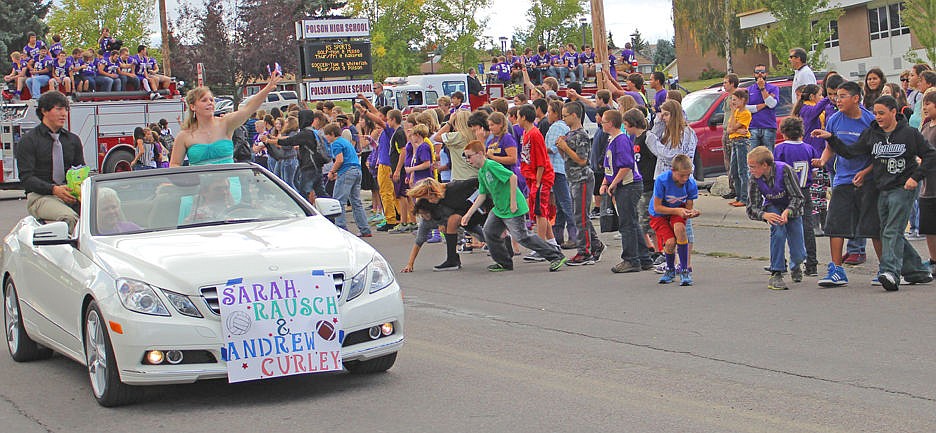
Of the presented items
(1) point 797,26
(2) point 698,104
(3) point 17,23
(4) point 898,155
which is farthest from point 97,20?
(4) point 898,155

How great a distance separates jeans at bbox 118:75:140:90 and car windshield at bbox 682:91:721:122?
1674cm

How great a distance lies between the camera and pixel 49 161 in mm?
10016

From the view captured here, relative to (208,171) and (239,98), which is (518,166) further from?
(239,98)

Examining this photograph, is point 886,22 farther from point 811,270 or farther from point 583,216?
point 811,270

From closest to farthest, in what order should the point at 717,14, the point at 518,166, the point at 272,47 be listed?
the point at 518,166 < the point at 272,47 < the point at 717,14

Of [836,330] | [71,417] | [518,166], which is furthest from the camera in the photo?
[518,166]

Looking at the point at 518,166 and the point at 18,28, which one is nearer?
the point at 518,166

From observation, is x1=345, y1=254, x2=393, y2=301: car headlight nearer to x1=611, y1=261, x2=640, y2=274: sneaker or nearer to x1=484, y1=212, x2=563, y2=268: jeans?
x1=484, y1=212, x2=563, y2=268: jeans

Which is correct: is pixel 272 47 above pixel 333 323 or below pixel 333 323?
above

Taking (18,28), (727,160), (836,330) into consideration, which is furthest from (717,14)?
(836,330)

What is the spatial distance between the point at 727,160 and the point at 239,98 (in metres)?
48.6

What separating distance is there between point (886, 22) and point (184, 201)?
171 ft

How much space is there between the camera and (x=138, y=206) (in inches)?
319

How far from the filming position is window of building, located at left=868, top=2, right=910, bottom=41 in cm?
5366
